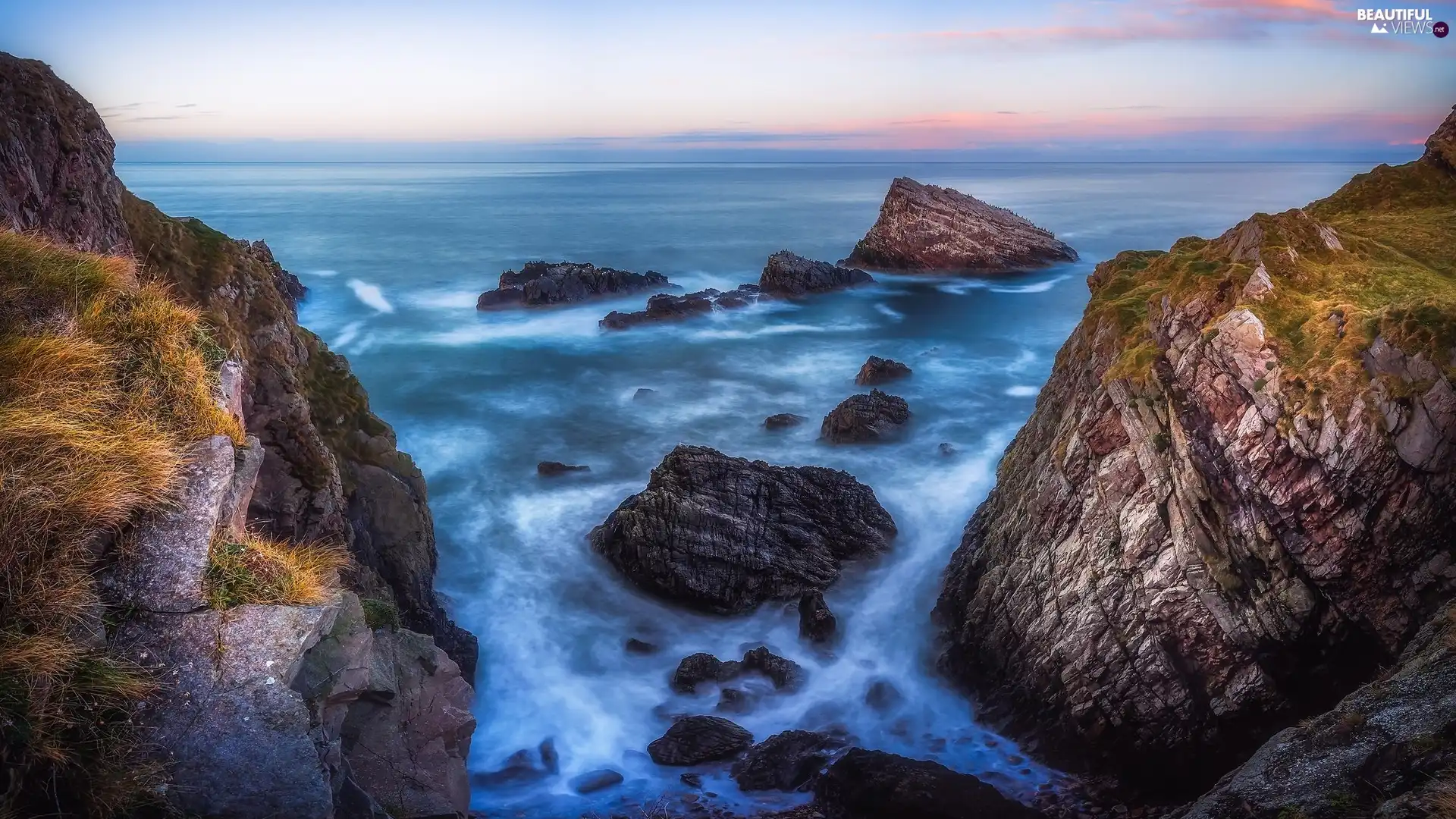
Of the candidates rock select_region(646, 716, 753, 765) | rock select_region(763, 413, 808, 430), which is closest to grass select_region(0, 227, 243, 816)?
rock select_region(646, 716, 753, 765)

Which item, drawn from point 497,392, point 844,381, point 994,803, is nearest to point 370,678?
point 994,803

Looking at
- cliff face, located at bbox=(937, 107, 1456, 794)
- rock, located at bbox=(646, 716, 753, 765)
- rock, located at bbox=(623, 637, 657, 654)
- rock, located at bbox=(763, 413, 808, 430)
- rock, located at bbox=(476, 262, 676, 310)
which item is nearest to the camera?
cliff face, located at bbox=(937, 107, 1456, 794)

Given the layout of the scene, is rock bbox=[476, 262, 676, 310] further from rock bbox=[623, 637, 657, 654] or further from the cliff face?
the cliff face

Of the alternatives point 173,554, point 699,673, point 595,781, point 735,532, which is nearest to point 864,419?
point 735,532

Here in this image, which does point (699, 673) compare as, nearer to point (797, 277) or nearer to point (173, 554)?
point (173, 554)

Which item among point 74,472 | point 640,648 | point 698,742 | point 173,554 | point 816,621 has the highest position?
point 74,472

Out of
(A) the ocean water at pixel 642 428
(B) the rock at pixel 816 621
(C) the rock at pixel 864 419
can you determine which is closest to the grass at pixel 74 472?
(A) the ocean water at pixel 642 428
